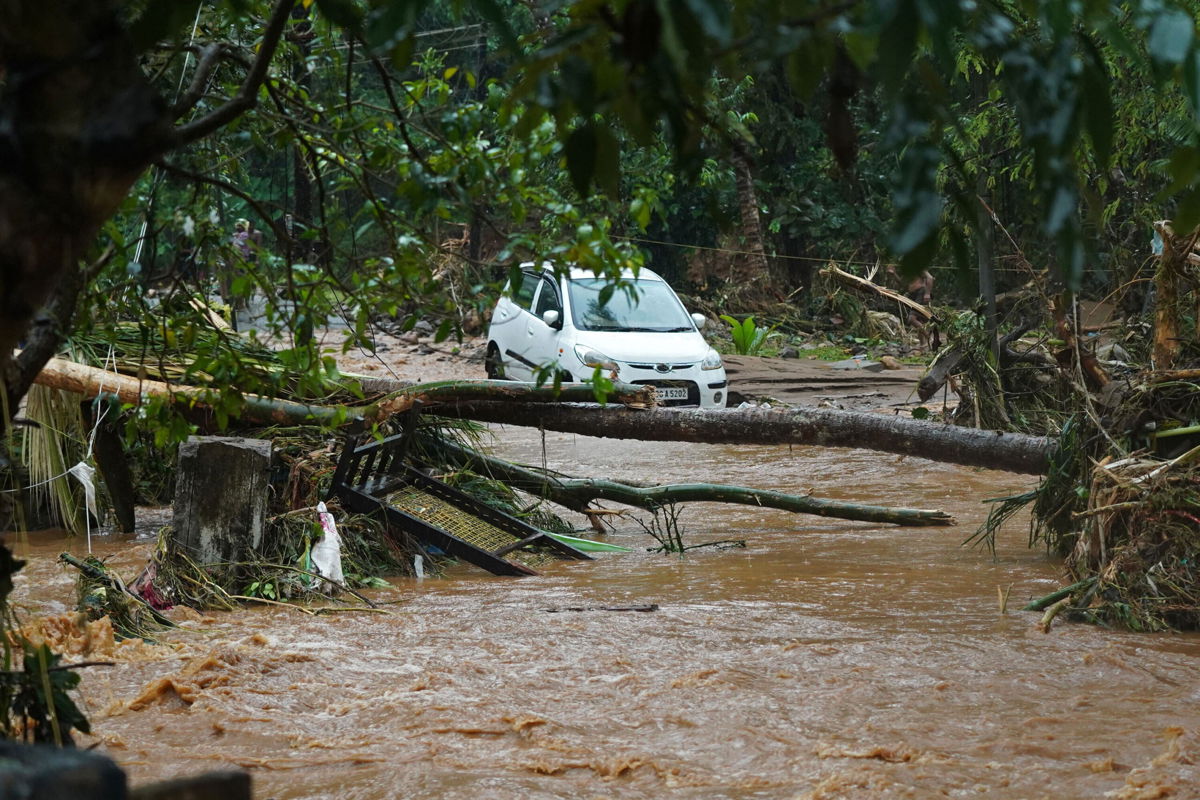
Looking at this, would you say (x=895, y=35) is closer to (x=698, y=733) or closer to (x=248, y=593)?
(x=698, y=733)

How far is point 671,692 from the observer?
484 cm

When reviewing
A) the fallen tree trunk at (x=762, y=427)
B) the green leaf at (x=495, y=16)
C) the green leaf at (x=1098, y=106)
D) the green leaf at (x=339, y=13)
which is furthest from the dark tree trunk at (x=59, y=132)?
the fallen tree trunk at (x=762, y=427)

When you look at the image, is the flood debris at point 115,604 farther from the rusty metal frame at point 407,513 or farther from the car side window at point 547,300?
the car side window at point 547,300

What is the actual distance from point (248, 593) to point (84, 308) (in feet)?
11.5

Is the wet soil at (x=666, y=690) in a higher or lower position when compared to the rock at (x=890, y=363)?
lower

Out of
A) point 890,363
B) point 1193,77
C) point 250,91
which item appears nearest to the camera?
point 1193,77

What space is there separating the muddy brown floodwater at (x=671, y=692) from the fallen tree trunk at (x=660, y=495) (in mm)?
1099

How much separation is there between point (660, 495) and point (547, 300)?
6354 millimetres

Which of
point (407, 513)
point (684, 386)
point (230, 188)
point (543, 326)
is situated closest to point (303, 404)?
point (407, 513)

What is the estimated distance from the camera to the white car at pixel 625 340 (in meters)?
13.3

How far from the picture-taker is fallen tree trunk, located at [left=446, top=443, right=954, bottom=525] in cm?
857

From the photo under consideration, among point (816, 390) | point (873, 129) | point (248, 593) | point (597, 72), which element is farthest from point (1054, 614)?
point (873, 129)

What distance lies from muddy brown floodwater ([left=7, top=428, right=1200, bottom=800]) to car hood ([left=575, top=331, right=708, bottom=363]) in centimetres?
606

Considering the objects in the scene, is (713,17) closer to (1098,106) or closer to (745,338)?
(1098,106)
